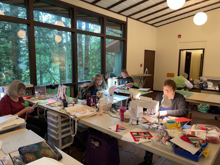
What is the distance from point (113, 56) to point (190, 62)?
158 inches

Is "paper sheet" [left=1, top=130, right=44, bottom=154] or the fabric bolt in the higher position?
the fabric bolt

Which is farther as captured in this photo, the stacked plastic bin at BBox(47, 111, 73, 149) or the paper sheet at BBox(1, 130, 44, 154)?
the stacked plastic bin at BBox(47, 111, 73, 149)

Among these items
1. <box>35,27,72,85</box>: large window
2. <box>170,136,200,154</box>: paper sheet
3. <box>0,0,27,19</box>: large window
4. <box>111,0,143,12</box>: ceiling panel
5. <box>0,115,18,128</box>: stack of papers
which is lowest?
<box>170,136,200,154</box>: paper sheet

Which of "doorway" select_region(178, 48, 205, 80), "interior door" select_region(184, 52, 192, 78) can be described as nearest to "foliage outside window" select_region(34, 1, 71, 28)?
"doorway" select_region(178, 48, 205, 80)

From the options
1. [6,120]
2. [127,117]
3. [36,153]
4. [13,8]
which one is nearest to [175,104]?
[127,117]

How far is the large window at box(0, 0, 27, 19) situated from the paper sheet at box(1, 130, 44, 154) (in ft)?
8.41

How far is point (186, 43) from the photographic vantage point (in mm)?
6219

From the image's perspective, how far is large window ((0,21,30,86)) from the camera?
300 cm

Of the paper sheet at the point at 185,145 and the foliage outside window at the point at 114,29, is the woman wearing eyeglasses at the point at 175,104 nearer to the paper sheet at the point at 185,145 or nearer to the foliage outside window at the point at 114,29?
the paper sheet at the point at 185,145

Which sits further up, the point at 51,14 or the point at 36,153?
the point at 51,14

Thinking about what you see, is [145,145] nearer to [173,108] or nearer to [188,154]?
[188,154]

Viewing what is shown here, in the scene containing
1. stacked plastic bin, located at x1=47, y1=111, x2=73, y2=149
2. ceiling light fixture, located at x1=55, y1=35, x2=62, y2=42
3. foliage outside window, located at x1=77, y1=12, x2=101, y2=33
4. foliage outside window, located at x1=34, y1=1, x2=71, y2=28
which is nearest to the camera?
stacked plastic bin, located at x1=47, y1=111, x2=73, y2=149

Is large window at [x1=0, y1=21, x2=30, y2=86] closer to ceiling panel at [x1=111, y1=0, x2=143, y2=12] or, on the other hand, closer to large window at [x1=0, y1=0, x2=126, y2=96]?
large window at [x1=0, y1=0, x2=126, y2=96]

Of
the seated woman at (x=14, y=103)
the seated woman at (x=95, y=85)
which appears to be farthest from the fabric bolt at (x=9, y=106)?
the seated woman at (x=95, y=85)
